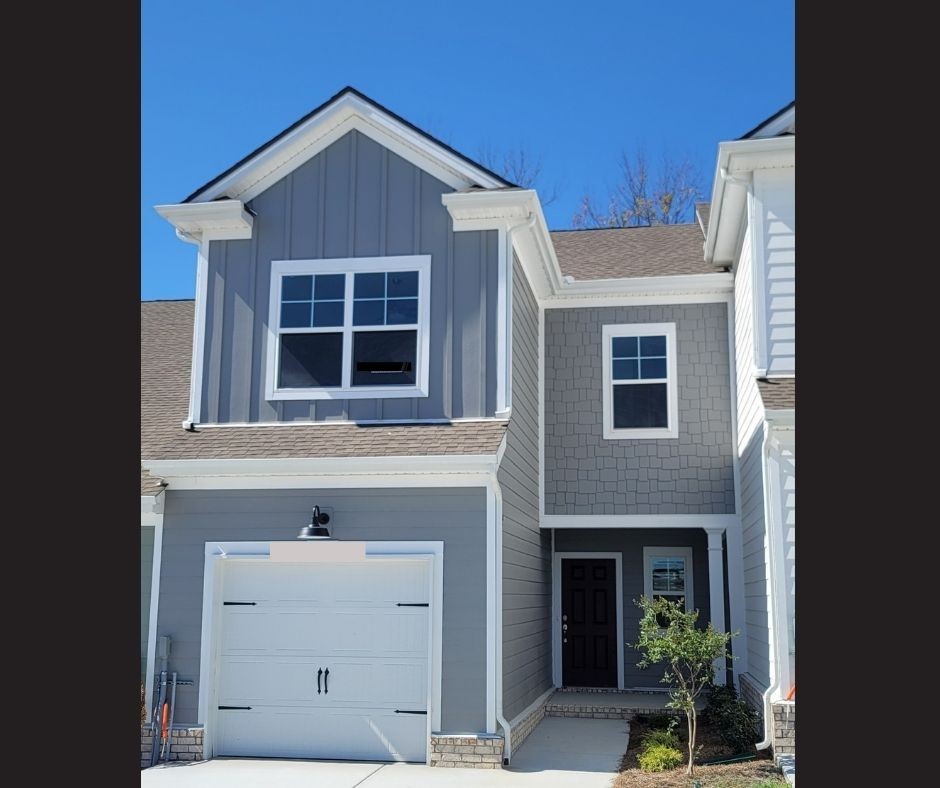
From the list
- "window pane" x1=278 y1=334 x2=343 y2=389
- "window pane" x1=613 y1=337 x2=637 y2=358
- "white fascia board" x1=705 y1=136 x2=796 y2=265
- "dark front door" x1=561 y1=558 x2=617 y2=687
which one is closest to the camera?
"white fascia board" x1=705 y1=136 x2=796 y2=265

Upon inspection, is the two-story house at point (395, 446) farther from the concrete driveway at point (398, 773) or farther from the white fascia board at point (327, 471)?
the concrete driveway at point (398, 773)

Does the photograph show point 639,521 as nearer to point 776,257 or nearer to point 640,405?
point 640,405

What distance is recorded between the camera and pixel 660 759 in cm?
895

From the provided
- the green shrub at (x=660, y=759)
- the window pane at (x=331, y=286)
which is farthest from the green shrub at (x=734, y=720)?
the window pane at (x=331, y=286)

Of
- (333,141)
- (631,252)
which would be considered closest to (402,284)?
(333,141)

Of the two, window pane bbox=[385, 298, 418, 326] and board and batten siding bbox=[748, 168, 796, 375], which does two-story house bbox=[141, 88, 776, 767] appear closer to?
window pane bbox=[385, 298, 418, 326]

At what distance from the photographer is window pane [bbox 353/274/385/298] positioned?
10609 millimetres

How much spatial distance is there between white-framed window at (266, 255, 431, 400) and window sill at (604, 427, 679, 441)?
11.8 ft

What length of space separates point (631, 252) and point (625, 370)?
244 centimetres

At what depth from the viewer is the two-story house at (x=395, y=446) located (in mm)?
9508

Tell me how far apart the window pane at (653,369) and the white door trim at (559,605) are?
301 cm

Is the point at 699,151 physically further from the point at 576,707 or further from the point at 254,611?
the point at 254,611

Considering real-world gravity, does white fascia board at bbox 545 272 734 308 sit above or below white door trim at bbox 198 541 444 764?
above

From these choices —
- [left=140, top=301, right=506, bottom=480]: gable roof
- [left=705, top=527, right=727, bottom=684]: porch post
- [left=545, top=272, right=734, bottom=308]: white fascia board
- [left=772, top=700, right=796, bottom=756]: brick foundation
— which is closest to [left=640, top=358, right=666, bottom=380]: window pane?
[left=545, top=272, right=734, bottom=308]: white fascia board
